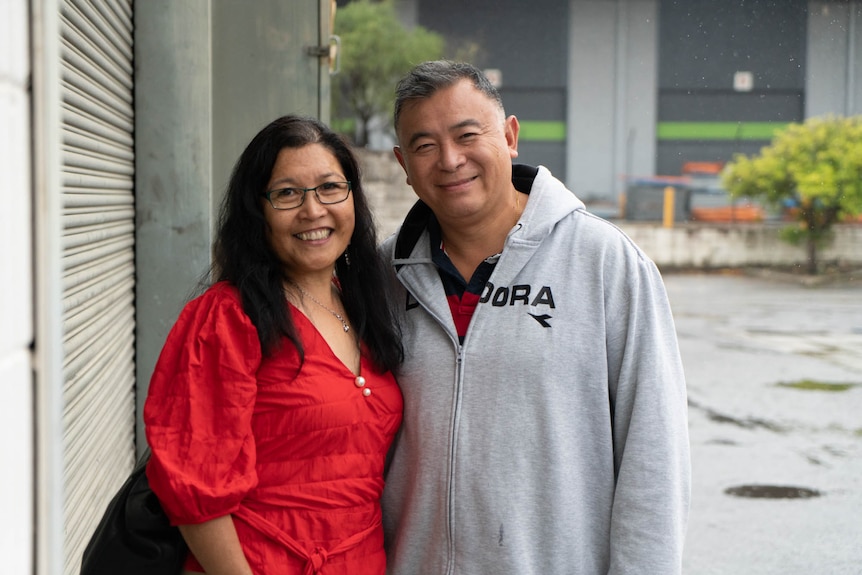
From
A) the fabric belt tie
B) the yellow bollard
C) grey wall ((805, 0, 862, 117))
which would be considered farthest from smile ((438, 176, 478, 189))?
grey wall ((805, 0, 862, 117))

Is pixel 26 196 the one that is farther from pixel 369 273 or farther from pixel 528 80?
pixel 528 80

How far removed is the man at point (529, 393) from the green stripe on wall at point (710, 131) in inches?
996

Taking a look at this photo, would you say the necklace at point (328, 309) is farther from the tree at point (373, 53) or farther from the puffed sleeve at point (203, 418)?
the tree at point (373, 53)

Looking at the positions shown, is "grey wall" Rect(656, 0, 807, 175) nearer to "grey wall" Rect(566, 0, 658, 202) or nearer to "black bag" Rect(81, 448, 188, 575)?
"grey wall" Rect(566, 0, 658, 202)

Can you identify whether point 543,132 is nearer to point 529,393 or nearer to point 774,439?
point 774,439

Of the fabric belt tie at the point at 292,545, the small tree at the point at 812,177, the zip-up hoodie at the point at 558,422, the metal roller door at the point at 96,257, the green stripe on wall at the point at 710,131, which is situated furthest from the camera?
the green stripe on wall at the point at 710,131

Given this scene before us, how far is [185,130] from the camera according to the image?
3.71 metres

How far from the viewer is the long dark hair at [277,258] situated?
190 cm

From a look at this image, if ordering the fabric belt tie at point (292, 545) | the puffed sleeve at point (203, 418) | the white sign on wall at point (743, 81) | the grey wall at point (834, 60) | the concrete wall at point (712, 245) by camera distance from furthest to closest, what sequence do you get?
the white sign on wall at point (743, 81)
the grey wall at point (834, 60)
the concrete wall at point (712, 245)
the fabric belt tie at point (292, 545)
the puffed sleeve at point (203, 418)

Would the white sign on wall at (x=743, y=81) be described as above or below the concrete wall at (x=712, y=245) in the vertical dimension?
above

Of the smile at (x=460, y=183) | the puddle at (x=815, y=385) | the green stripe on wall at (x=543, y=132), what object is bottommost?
the puddle at (x=815, y=385)

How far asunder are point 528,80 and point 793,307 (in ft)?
41.3

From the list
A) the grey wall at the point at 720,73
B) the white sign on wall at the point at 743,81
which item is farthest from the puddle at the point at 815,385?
the white sign on wall at the point at 743,81

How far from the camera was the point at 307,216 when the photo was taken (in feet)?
6.49
